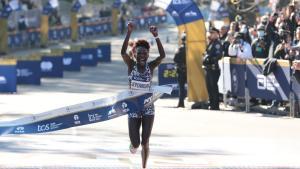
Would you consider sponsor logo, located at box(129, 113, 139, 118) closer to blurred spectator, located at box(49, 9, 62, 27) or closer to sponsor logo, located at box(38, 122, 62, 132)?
sponsor logo, located at box(38, 122, 62, 132)

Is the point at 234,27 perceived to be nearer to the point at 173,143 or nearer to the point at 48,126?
the point at 173,143

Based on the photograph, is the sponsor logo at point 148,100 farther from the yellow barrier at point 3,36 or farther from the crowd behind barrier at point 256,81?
the yellow barrier at point 3,36

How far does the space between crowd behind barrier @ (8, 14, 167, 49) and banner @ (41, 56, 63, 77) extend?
722 centimetres

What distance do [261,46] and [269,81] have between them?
1427 millimetres

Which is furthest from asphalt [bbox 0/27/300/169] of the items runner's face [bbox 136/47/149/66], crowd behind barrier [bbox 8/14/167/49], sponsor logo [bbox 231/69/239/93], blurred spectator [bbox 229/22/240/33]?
crowd behind barrier [bbox 8/14/167/49]

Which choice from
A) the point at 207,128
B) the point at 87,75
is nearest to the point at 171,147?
the point at 207,128

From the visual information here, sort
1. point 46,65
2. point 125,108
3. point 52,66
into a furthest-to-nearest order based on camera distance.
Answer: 1. point 52,66
2. point 46,65
3. point 125,108

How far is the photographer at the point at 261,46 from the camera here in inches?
830

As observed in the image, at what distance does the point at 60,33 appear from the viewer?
5094 cm

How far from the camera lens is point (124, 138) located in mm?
16906

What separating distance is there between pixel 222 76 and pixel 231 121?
2.50 metres

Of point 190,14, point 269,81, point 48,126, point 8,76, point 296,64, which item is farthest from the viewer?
point 8,76

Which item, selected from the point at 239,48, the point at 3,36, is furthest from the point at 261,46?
the point at 3,36

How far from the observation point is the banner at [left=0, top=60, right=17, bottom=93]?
2691cm
